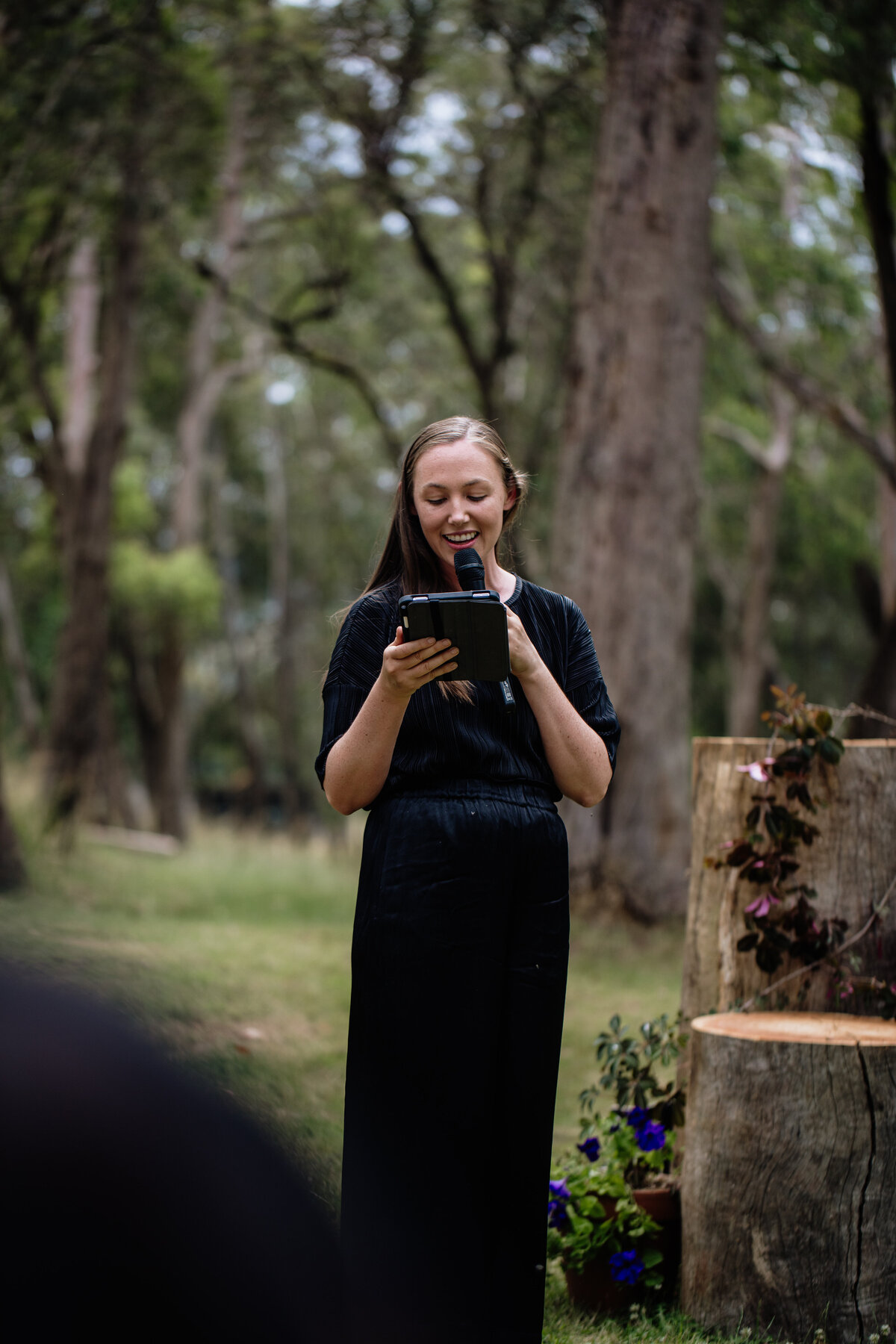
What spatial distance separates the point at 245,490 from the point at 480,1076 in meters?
31.7

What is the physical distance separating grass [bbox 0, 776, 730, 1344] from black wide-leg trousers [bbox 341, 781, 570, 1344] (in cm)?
14

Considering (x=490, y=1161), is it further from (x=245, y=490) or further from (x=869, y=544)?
(x=245, y=490)

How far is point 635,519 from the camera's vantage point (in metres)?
7.40

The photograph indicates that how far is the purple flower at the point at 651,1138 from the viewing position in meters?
3.15

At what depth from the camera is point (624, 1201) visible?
9.74 feet

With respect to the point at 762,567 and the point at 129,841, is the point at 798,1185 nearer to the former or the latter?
the point at 129,841

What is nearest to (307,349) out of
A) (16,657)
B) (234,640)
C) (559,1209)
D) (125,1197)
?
(559,1209)

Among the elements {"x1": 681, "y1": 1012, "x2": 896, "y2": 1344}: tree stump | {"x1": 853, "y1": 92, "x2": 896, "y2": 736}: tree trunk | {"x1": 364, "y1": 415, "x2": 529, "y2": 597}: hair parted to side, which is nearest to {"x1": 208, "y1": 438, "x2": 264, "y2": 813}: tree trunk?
{"x1": 853, "y1": 92, "x2": 896, "y2": 736}: tree trunk

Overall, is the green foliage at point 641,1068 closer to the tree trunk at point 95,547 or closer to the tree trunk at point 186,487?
the tree trunk at point 95,547

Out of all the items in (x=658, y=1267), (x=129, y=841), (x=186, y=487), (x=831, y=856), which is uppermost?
(x=831, y=856)

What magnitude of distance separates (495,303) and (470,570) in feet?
A: 43.5

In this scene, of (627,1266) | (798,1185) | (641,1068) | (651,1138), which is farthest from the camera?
(641,1068)

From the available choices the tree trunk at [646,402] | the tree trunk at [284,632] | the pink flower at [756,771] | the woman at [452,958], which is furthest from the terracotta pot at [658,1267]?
the tree trunk at [284,632]

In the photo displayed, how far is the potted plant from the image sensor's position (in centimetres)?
295
